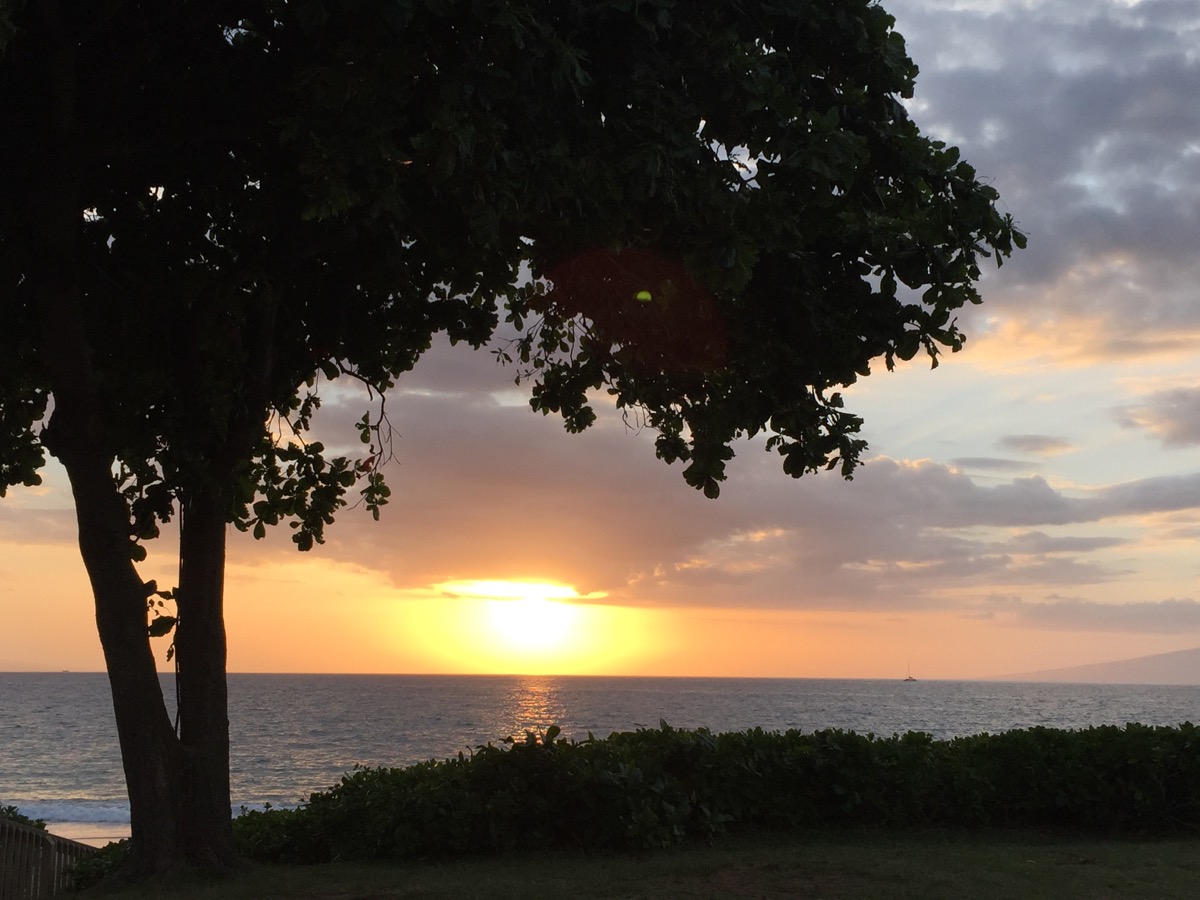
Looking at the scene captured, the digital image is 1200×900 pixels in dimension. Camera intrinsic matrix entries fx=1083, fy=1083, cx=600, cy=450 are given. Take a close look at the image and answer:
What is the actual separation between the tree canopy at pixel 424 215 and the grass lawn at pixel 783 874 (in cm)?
205

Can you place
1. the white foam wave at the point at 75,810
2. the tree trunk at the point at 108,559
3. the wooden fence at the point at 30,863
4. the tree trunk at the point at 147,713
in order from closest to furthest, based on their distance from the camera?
the tree trunk at the point at 108,559, the tree trunk at the point at 147,713, the wooden fence at the point at 30,863, the white foam wave at the point at 75,810

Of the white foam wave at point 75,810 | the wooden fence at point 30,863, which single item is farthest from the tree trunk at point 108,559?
the white foam wave at point 75,810

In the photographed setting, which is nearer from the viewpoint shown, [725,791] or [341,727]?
[725,791]

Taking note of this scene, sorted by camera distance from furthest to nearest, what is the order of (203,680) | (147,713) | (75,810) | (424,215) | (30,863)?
(75,810) < (30,863) < (203,680) < (147,713) < (424,215)

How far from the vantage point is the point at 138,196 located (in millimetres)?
12109

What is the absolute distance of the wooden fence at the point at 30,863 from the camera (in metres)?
11.5

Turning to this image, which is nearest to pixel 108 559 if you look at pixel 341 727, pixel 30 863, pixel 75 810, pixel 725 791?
pixel 30 863

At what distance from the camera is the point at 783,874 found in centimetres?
1041

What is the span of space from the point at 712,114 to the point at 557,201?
157 centimetres

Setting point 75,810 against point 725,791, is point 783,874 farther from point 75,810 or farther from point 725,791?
point 75,810

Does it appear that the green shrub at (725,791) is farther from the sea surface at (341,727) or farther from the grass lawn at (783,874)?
the sea surface at (341,727)

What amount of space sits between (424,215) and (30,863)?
28.0ft

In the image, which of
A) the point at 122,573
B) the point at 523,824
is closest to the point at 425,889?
the point at 523,824

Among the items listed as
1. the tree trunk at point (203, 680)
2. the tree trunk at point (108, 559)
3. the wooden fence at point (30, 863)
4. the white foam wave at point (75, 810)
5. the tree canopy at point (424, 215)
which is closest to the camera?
the tree canopy at point (424, 215)
